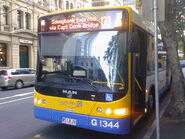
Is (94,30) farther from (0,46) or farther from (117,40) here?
(0,46)

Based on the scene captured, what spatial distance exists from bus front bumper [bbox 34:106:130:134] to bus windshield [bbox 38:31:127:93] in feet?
2.01

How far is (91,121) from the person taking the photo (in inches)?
169

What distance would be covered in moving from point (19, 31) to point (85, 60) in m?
23.8

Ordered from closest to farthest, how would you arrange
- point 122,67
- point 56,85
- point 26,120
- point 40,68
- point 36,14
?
1. point 122,67
2. point 56,85
3. point 40,68
4. point 26,120
5. point 36,14

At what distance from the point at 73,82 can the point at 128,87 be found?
121cm

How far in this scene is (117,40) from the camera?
416cm

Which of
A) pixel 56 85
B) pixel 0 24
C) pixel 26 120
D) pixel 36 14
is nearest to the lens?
pixel 56 85

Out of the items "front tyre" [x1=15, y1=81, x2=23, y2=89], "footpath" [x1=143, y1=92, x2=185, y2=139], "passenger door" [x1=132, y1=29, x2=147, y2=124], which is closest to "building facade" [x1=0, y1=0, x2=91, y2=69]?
"front tyre" [x1=15, y1=81, x2=23, y2=89]

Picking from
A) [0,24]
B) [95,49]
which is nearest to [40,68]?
[95,49]

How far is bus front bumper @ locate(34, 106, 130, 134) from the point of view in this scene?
411 centimetres

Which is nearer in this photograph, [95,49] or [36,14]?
[95,49]

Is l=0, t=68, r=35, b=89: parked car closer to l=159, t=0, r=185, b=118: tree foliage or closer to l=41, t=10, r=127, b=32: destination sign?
l=41, t=10, r=127, b=32: destination sign

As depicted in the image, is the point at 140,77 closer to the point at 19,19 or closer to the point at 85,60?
the point at 85,60

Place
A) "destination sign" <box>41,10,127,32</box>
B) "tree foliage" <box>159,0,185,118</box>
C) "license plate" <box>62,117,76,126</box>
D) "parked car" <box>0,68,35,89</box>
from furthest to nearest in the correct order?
"parked car" <box>0,68,35,89</box>, "tree foliage" <box>159,0,185,118</box>, "license plate" <box>62,117,76,126</box>, "destination sign" <box>41,10,127,32</box>
